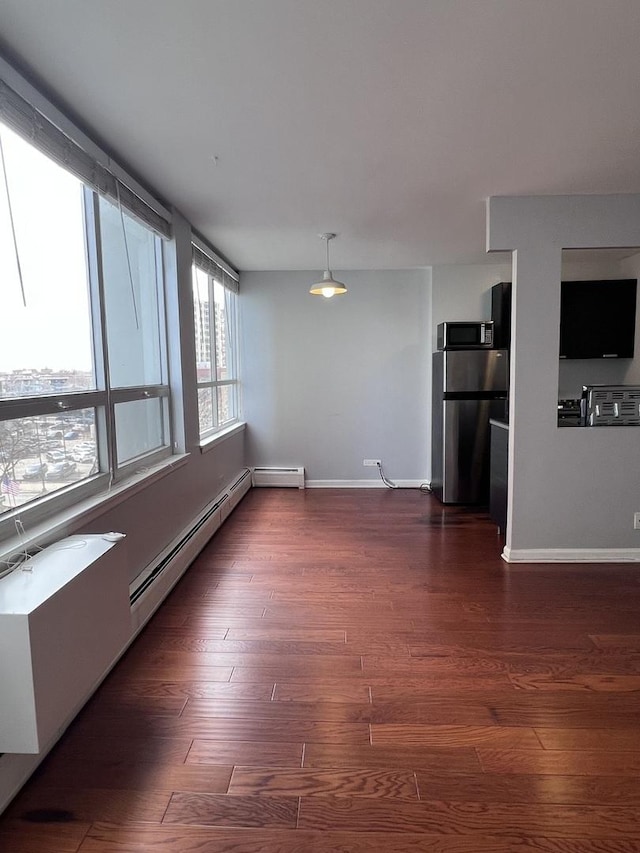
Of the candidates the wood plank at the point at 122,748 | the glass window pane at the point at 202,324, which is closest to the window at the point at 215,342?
the glass window pane at the point at 202,324

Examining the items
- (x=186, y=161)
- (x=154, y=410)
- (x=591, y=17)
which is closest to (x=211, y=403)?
(x=154, y=410)

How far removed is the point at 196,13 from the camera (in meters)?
1.50

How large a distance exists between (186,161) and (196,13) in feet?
3.65

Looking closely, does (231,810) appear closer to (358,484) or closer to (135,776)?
(135,776)

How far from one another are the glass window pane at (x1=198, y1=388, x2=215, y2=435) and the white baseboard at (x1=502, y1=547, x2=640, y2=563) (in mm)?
2773

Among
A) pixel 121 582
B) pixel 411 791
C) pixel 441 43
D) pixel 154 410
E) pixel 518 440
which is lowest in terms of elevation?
pixel 411 791

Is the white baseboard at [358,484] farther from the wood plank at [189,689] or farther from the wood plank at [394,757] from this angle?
the wood plank at [394,757]

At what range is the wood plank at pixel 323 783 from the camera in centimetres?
154

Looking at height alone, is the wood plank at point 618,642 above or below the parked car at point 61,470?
below

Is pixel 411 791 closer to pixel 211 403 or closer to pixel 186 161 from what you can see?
pixel 186 161

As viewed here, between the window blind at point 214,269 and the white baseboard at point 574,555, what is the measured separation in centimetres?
334

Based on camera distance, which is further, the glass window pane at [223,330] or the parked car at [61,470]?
the glass window pane at [223,330]

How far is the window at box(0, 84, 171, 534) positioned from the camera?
180 cm

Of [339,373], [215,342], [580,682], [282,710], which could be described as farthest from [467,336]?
[282,710]
